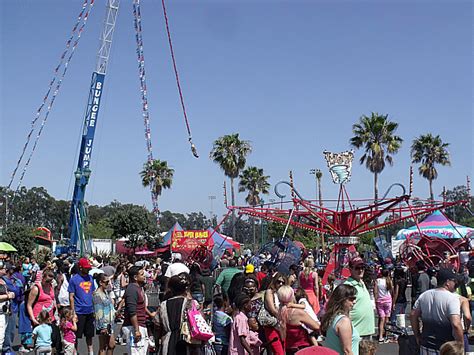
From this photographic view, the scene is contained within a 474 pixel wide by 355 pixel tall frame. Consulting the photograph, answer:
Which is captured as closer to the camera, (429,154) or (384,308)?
(384,308)

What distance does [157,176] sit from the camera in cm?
6006

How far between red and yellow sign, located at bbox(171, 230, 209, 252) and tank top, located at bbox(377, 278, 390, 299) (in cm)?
2350

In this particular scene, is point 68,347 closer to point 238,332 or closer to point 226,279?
point 226,279

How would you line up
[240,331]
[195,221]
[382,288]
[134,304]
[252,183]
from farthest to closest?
[195,221], [252,183], [382,288], [134,304], [240,331]

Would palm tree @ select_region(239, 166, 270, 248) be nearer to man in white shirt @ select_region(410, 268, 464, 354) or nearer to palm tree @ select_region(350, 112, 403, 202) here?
palm tree @ select_region(350, 112, 403, 202)

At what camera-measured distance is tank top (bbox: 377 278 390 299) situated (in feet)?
37.3

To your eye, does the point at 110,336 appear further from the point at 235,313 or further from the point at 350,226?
the point at 350,226

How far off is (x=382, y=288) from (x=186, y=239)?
24278 millimetres

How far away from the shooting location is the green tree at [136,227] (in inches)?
1962

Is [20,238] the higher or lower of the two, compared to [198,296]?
higher

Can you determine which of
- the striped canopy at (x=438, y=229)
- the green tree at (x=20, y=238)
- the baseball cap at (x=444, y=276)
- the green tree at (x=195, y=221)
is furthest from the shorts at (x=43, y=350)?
the green tree at (x=195, y=221)

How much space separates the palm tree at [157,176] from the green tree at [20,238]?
15.6 metres

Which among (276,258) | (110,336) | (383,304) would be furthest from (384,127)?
(110,336)

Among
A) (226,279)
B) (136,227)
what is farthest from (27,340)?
(136,227)
